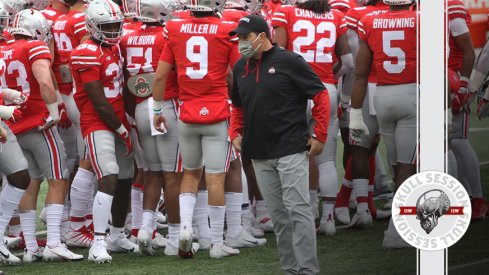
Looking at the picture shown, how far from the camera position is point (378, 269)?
365 cm

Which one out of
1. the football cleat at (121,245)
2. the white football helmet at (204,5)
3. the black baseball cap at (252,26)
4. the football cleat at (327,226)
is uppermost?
the black baseball cap at (252,26)

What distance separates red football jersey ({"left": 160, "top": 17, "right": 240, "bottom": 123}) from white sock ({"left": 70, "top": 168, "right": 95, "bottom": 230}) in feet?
2.70

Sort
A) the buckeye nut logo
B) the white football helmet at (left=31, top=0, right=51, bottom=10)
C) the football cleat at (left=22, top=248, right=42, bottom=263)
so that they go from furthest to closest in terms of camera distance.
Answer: the white football helmet at (left=31, top=0, right=51, bottom=10)
the football cleat at (left=22, top=248, right=42, bottom=263)
the buckeye nut logo

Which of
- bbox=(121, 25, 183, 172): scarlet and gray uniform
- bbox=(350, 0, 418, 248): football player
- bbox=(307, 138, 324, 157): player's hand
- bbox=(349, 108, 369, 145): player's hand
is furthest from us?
bbox=(121, 25, 183, 172): scarlet and gray uniform

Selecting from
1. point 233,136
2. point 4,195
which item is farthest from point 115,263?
point 233,136

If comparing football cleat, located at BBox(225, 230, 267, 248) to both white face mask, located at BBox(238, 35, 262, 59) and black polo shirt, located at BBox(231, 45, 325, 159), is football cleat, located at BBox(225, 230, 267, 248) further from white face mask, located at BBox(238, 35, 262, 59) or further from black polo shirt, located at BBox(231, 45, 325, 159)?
white face mask, located at BBox(238, 35, 262, 59)

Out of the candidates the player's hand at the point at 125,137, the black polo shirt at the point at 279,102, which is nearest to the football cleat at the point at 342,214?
the player's hand at the point at 125,137

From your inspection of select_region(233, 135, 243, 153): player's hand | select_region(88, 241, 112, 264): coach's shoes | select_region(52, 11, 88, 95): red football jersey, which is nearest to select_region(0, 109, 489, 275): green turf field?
select_region(88, 241, 112, 264): coach's shoes

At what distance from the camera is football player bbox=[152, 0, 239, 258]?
5953 mm

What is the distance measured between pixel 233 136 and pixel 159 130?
39.4 inches

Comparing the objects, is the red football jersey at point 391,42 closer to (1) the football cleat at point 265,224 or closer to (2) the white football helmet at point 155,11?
(2) the white football helmet at point 155,11

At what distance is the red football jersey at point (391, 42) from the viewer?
434cm

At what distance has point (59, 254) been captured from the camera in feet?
20.0

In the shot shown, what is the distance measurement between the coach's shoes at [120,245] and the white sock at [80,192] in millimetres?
295
